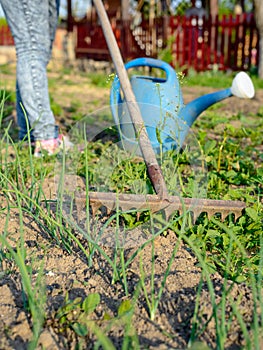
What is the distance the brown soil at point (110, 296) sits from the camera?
4.21 ft

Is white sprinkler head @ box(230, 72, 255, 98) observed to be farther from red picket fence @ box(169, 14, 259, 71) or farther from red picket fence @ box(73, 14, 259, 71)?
red picket fence @ box(169, 14, 259, 71)

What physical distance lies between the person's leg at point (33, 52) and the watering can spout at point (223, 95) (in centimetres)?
70

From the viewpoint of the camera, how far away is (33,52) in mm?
2775

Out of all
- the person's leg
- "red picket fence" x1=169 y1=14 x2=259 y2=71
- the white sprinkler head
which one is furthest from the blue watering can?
"red picket fence" x1=169 y1=14 x2=259 y2=71

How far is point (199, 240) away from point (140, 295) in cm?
38

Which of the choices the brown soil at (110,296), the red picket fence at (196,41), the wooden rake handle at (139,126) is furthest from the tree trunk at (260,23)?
the brown soil at (110,296)

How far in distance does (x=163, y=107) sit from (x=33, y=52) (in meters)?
0.76

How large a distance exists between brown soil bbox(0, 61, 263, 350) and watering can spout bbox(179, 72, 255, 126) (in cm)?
88

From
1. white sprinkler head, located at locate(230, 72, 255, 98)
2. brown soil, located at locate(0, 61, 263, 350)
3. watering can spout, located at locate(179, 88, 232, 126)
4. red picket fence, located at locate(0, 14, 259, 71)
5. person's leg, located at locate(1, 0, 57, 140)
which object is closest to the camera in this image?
→ brown soil, located at locate(0, 61, 263, 350)

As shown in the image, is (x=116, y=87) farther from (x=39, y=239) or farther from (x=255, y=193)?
(x=39, y=239)

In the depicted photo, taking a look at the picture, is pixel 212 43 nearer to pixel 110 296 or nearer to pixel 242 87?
pixel 242 87

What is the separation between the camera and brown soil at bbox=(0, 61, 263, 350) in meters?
1.28

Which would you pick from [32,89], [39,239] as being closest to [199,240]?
[39,239]

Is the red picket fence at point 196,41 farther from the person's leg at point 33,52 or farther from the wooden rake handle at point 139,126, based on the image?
the wooden rake handle at point 139,126
